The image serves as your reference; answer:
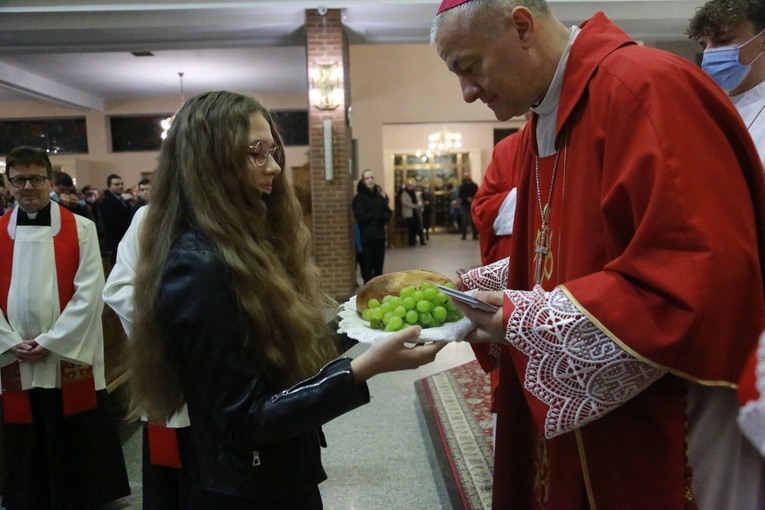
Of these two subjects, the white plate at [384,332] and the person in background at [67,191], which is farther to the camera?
the person in background at [67,191]

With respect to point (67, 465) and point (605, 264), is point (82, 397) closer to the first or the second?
point (67, 465)

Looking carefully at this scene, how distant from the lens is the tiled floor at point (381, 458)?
292cm

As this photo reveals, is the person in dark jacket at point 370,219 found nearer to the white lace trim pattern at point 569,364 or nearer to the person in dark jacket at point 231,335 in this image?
the person in dark jacket at point 231,335

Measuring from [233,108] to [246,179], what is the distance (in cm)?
16

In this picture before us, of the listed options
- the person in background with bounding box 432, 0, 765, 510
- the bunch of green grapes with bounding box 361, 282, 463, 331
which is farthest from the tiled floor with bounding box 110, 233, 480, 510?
the person in background with bounding box 432, 0, 765, 510

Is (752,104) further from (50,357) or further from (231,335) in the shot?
(50,357)

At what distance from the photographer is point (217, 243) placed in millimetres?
1188

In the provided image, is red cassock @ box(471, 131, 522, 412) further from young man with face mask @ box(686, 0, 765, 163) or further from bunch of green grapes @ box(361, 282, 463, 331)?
bunch of green grapes @ box(361, 282, 463, 331)

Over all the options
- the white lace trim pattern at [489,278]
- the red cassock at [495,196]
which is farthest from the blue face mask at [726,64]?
the white lace trim pattern at [489,278]

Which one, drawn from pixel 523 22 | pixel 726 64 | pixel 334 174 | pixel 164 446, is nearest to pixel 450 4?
pixel 523 22

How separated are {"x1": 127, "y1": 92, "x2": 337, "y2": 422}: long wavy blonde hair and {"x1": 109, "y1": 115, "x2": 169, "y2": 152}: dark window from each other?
14.2 m

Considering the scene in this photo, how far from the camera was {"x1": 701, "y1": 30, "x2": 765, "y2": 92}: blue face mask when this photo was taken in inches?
82.4

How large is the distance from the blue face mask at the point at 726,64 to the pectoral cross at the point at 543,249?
1.31m

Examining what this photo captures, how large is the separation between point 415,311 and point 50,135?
1552 centimetres
